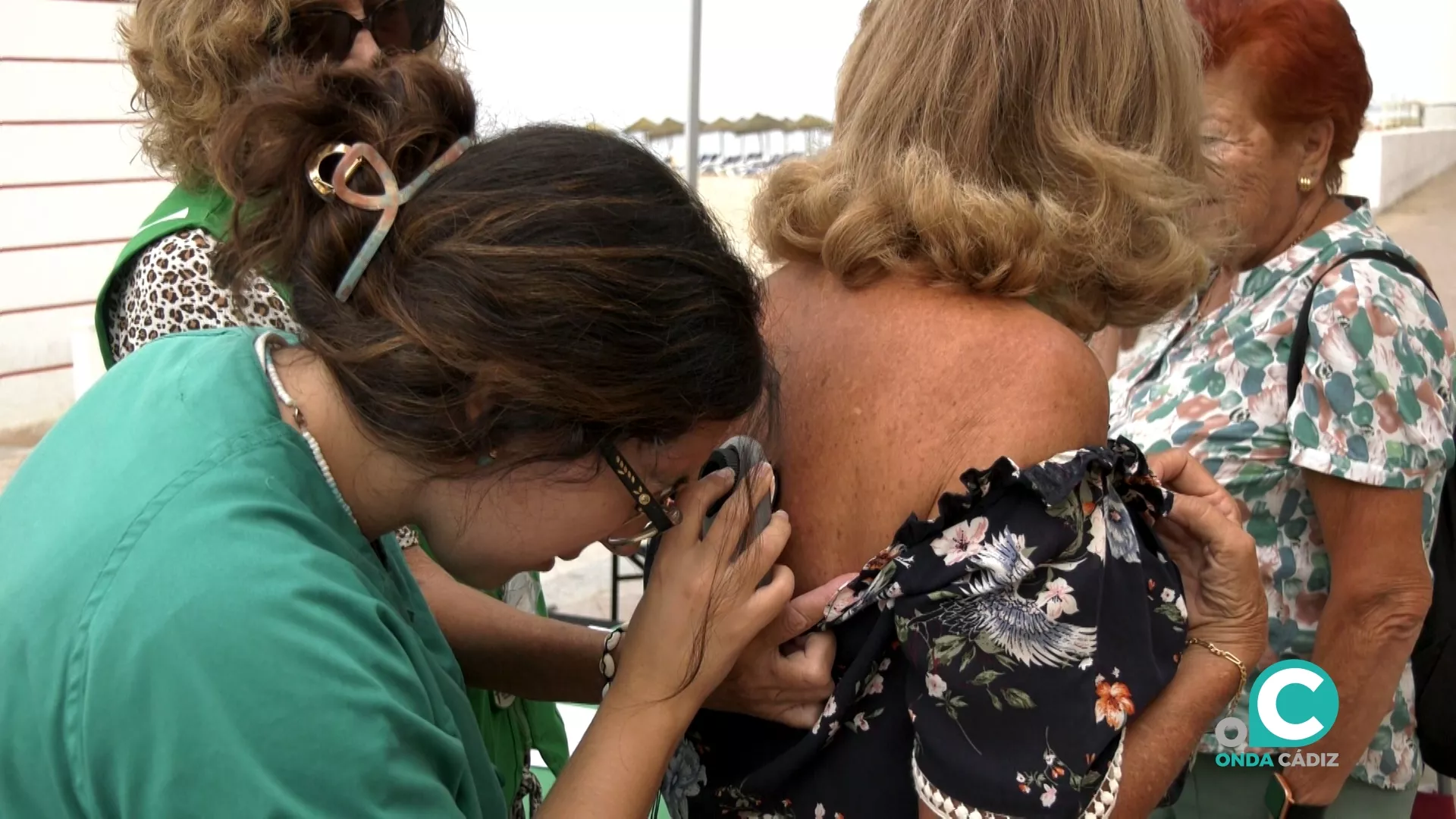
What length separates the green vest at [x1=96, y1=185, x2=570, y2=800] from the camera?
1.30 meters

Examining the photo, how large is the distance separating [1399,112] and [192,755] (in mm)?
3377

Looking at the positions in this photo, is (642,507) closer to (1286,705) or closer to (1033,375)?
(1033,375)

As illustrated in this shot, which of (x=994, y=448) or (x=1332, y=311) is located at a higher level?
(x=994, y=448)

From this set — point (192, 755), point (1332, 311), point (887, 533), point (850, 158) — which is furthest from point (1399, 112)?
point (192, 755)

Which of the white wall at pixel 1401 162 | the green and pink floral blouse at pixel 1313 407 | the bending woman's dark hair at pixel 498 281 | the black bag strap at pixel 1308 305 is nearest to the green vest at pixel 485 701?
the bending woman's dark hair at pixel 498 281

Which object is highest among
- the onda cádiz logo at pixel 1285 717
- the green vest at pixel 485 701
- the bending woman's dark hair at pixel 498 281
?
the bending woman's dark hair at pixel 498 281

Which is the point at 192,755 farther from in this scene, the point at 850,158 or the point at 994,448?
the point at 850,158

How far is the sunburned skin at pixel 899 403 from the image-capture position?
3.52 feet

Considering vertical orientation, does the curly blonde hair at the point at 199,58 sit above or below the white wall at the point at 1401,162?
above

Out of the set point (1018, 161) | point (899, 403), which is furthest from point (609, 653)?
point (1018, 161)

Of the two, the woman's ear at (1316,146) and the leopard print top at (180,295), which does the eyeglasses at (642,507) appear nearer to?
the leopard print top at (180,295)

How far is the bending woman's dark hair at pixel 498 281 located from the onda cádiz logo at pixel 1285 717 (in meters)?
1.47

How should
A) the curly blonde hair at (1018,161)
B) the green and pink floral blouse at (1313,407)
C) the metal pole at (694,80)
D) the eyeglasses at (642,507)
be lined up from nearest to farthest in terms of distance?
the eyeglasses at (642,507)
the curly blonde hair at (1018,161)
the green and pink floral blouse at (1313,407)
the metal pole at (694,80)

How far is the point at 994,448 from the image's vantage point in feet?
3.49
